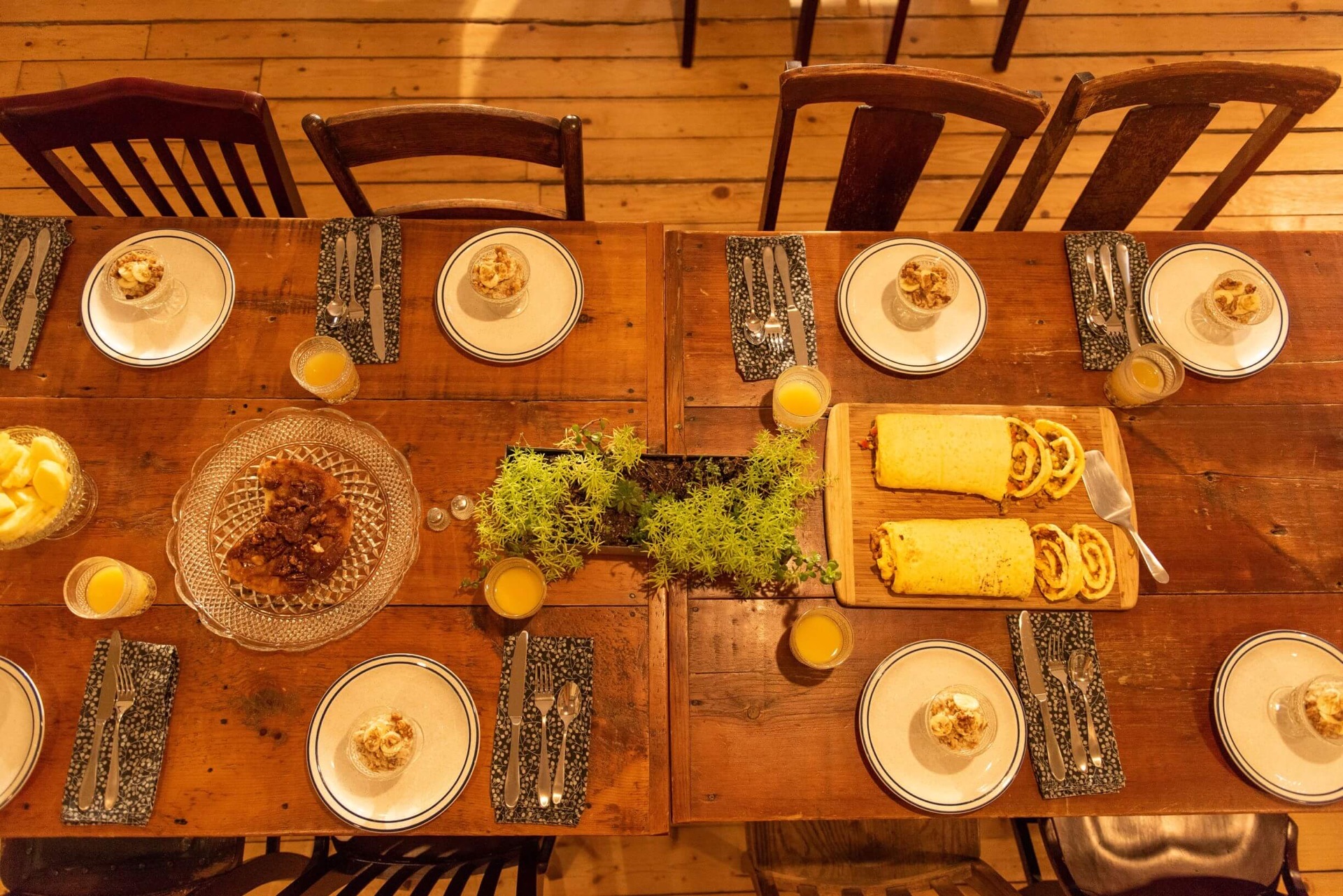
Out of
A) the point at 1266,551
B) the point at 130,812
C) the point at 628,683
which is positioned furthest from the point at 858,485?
the point at 130,812

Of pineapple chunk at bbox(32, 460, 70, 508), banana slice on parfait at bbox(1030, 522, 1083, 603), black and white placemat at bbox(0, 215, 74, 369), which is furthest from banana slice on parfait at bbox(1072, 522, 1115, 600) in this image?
black and white placemat at bbox(0, 215, 74, 369)

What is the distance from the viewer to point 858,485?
1716 millimetres

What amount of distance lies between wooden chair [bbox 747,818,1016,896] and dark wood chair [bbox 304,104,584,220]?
66.5 inches

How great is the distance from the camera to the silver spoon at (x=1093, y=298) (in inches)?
73.0

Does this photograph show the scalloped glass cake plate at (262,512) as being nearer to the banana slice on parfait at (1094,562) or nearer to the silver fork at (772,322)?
the silver fork at (772,322)

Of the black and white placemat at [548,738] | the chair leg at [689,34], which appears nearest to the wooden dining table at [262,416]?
the black and white placemat at [548,738]

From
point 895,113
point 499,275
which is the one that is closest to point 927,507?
point 895,113

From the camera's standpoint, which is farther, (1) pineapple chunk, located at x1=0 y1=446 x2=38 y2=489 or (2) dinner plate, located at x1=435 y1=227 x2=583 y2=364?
(2) dinner plate, located at x1=435 y1=227 x2=583 y2=364

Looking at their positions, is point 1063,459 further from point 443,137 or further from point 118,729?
point 118,729

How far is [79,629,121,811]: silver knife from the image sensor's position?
1.48 meters

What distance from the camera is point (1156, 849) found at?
197 cm

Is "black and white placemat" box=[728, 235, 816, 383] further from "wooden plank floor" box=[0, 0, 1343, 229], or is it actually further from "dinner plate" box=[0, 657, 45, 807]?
"dinner plate" box=[0, 657, 45, 807]

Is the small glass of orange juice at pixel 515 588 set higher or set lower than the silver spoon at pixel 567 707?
higher

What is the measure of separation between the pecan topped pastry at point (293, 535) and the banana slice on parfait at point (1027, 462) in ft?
4.68
